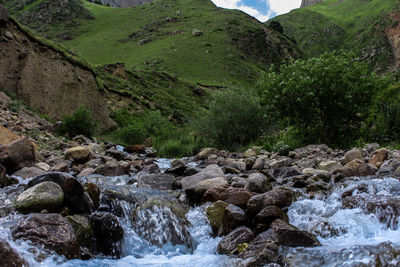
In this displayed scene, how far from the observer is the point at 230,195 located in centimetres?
622

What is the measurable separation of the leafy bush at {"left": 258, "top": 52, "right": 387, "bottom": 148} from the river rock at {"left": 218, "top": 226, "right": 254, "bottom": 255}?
928cm

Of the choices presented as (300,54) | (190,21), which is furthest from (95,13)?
(300,54)

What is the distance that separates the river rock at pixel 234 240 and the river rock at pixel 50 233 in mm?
2054

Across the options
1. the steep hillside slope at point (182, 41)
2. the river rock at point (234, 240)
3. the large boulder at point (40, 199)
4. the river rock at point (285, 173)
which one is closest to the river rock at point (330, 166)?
the river rock at point (285, 173)

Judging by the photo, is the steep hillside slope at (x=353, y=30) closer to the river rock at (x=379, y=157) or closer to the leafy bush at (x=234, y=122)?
the leafy bush at (x=234, y=122)

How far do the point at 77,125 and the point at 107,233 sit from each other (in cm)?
1247

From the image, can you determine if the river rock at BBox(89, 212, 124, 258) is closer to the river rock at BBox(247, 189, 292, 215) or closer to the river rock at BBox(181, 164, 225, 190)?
the river rock at BBox(247, 189, 292, 215)

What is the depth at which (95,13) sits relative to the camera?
10962cm

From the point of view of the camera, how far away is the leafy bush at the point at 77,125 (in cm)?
1601

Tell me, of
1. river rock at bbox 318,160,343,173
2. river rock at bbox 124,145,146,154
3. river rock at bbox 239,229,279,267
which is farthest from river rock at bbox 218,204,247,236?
river rock at bbox 124,145,146,154

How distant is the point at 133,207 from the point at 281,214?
8.35 feet

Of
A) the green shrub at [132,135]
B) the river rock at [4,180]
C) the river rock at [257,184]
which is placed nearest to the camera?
the river rock at [4,180]

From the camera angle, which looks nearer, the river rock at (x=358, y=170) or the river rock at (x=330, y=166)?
the river rock at (x=358, y=170)

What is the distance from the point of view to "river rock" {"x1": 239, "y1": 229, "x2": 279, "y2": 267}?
412 centimetres
